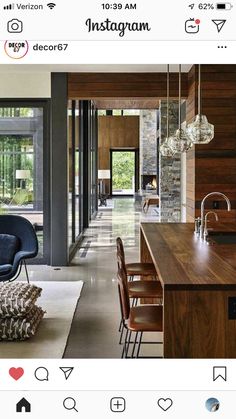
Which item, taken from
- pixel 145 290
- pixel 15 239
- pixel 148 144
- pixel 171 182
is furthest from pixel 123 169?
pixel 145 290

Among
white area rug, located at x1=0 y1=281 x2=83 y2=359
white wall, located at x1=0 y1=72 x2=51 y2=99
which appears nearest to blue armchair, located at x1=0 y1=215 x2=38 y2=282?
white area rug, located at x1=0 y1=281 x2=83 y2=359

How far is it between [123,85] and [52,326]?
155 inches

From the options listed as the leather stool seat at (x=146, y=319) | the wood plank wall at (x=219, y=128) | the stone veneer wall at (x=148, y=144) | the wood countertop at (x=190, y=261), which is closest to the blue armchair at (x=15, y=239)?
the wood countertop at (x=190, y=261)

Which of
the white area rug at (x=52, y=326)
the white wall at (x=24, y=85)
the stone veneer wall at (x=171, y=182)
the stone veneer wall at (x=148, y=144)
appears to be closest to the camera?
the white area rug at (x=52, y=326)
